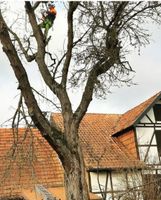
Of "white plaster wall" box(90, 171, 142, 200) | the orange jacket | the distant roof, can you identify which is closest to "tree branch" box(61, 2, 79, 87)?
the orange jacket

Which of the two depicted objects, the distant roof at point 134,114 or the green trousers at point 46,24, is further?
the distant roof at point 134,114

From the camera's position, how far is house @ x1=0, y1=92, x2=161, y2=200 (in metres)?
16.5

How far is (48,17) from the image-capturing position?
28.6 feet

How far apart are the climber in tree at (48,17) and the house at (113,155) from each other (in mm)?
7149

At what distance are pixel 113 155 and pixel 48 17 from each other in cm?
1143

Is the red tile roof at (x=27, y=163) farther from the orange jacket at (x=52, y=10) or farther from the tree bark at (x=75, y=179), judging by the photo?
the orange jacket at (x=52, y=10)

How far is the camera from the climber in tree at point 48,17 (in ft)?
28.5

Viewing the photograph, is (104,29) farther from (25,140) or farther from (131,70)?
(25,140)

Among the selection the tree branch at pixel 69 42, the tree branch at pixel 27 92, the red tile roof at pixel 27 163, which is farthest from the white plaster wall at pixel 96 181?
the tree branch at pixel 27 92

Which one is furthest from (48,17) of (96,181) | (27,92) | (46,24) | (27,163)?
(96,181)

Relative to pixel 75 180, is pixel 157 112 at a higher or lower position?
higher

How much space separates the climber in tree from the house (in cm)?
715

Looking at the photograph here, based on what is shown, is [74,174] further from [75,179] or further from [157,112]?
[157,112]

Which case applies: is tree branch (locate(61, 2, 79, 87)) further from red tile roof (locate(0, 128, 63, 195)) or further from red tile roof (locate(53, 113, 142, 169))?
red tile roof (locate(53, 113, 142, 169))
